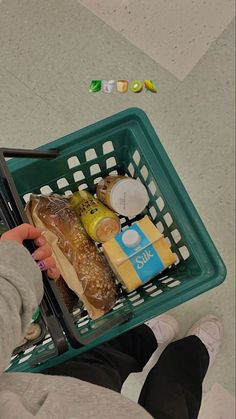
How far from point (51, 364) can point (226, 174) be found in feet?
2.74

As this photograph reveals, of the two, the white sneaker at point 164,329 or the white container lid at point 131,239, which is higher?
the white container lid at point 131,239

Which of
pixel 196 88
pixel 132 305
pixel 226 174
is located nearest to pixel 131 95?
pixel 196 88

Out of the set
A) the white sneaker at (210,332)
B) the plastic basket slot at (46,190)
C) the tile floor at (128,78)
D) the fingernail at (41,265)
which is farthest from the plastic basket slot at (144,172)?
the white sneaker at (210,332)

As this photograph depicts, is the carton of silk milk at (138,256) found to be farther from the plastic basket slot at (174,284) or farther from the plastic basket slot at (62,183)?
the plastic basket slot at (62,183)

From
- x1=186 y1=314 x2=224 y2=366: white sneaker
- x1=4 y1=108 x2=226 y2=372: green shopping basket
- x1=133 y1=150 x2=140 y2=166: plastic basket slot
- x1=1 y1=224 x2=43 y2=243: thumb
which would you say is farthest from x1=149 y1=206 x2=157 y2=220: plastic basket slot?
x1=186 y1=314 x2=224 y2=366: white sneaker

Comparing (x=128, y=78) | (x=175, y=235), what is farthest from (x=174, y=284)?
(x=128, y=78)

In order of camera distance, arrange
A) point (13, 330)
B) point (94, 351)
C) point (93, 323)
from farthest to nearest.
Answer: point (94, 351), point (93, 323), point (13, 330)

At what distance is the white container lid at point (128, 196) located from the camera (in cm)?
99

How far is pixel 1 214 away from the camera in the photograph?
0.81 meters

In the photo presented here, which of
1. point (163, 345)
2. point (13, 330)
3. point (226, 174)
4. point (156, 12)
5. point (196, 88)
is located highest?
point (156, 12)

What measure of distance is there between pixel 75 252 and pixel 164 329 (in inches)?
18.9

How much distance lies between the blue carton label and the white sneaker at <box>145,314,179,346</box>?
39 cm

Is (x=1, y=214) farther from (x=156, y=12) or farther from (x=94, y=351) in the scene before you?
(x=156, y=12)

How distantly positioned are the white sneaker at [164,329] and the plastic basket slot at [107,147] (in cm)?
58
